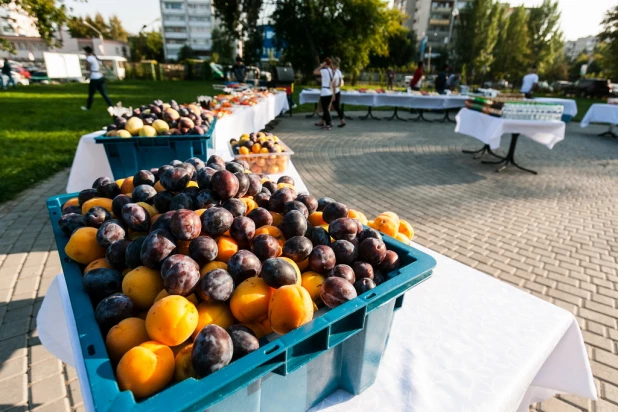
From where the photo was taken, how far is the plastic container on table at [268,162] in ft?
9.73

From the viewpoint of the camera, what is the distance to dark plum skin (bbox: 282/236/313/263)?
1034mm

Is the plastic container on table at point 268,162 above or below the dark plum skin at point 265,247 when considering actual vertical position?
below

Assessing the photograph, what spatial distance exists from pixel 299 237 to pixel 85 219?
795mm

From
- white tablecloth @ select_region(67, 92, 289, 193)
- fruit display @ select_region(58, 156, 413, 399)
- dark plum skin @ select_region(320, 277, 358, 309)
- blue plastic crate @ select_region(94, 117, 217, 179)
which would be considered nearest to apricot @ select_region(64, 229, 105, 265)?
fruit display @ select_region(58, 156, 413, 399)

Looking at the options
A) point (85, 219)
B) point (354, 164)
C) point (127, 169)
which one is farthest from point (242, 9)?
point (85, 219)

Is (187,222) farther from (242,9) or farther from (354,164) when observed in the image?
(242,9)

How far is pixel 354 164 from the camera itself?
7.10 meters

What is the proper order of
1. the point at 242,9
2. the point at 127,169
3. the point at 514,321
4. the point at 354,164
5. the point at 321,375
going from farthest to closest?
the point at 242,9 → the point at 354,164 → the point at 127,169 → the point at 514,321 → the point at 321,375

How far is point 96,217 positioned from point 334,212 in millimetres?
857

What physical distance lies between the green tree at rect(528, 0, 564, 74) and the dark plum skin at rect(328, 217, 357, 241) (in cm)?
5204

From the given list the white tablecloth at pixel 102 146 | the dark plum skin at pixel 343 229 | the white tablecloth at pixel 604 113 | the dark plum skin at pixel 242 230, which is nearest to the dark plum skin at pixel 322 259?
the dark plum skin at pixel 343 229

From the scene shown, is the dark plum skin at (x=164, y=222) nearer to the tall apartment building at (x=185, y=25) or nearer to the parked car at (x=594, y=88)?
the parked car at (x=594, y=88)

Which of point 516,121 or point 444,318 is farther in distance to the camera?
point 516,121

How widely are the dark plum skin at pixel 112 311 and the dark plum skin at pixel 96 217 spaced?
1.41ft
